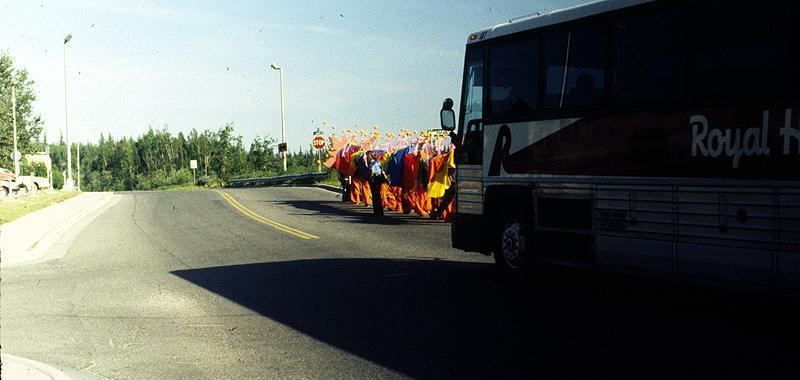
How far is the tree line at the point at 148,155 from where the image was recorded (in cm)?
7625

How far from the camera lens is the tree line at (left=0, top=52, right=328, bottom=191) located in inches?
3002

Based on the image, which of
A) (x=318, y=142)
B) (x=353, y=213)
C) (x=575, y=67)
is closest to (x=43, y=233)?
(x=353, y=213)

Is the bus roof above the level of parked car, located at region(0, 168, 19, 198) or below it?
above

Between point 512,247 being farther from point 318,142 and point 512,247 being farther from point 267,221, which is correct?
point 318,142

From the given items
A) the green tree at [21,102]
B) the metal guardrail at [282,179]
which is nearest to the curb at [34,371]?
the metal guardrail at [282,179]

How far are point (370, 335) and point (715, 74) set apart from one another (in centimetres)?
405

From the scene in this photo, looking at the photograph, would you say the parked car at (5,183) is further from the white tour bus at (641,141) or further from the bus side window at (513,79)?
the white tour bus at (641,141)

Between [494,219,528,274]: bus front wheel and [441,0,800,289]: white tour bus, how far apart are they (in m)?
0.03

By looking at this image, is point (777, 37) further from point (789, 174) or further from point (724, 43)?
point (789, 174)

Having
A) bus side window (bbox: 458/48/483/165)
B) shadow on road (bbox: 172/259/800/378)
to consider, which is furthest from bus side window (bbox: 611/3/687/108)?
bus side window (bbox: 458/48/483/165)

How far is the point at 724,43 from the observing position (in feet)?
25.2

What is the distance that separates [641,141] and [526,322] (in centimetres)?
226

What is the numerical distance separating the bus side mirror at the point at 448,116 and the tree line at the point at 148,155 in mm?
43821

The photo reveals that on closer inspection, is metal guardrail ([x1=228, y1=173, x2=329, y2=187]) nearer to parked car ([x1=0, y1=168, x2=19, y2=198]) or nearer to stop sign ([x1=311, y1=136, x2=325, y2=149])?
stop sign ([x1=311, y1=136, x2=325, y2=149])
